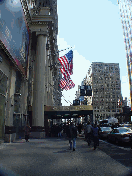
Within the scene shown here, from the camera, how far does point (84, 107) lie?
2789 cm

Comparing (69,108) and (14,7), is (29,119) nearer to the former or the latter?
(69,108)

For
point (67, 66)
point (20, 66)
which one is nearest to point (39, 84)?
point (67, 66)

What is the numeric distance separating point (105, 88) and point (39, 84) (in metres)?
125

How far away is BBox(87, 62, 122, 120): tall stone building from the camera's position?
14362 cm

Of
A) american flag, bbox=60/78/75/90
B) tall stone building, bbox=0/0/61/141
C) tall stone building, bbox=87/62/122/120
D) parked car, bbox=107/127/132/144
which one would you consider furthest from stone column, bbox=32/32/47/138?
tall stone building, bbox=87/62/122/120

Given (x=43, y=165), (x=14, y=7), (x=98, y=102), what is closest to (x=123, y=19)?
(x=98, y=102)

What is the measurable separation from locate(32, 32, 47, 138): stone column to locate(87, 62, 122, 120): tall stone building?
389 ft

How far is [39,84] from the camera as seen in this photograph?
86.4 ft

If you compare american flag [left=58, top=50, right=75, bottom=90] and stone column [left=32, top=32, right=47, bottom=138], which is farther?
american flag [left=58, top=50, right=75, bottom=90]

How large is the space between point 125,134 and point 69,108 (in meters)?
12.6

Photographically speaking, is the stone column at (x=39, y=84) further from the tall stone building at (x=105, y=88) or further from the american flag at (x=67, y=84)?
the tall stone building at (x=105, y=88)

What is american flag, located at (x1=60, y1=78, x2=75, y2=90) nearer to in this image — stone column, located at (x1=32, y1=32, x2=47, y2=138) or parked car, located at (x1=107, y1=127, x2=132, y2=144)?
stone column, located at (x1=32, y1=32, x2=47, y2=138)

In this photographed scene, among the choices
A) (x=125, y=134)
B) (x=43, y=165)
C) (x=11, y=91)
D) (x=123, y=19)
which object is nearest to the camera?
(x=43, y=165)

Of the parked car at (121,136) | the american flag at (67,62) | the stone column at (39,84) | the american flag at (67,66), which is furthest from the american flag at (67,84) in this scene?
the parked car at (121,136)
